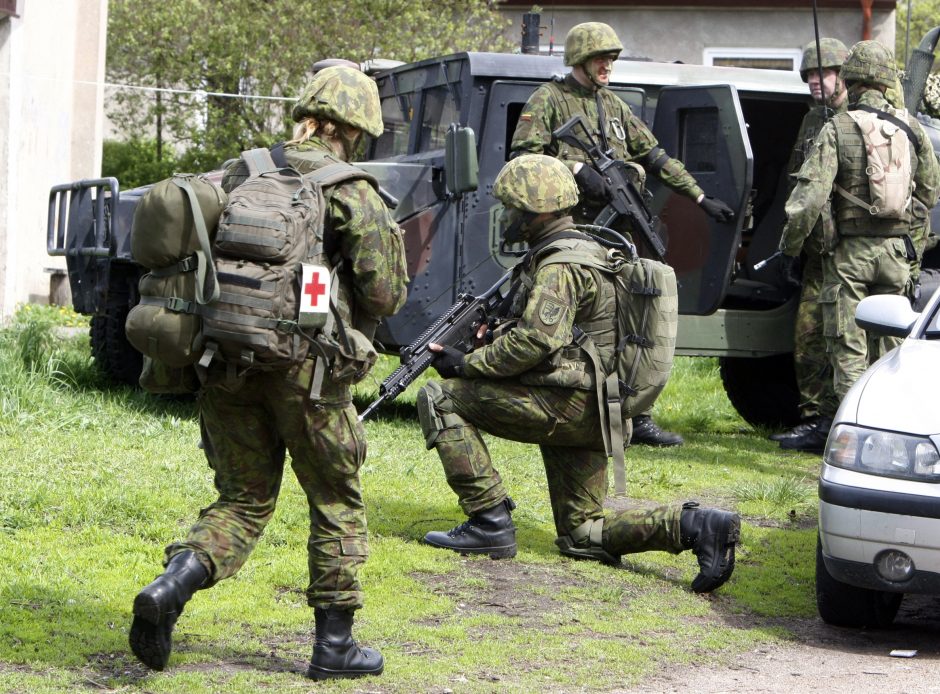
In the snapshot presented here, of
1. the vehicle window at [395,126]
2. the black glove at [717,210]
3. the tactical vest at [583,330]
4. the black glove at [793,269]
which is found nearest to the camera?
the tactical vest at [583,330]

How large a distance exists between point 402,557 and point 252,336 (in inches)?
77.8

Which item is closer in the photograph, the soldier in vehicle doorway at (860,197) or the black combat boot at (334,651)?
the black combat boot at (334,651)

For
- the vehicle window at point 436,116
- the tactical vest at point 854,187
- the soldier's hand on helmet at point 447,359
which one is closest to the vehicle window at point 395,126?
the vehicle window at point 436,116

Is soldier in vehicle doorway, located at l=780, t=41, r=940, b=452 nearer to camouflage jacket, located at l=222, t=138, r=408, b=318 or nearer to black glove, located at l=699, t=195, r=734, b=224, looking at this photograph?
black glove, located at l=699, t=195, r=734, b=224

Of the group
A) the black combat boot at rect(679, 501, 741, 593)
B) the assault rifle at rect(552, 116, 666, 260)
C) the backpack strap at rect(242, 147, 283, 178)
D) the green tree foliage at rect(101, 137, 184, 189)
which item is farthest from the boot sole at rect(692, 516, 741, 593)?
the green tree foliage at rect(101, 137, 184, 189)

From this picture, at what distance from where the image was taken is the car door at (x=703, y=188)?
8.16 meters

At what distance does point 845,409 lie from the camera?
4.66m

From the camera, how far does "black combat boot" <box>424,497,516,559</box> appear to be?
5.55 m

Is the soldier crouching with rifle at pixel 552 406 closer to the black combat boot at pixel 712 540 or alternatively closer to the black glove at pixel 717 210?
the black combat boot at pixel 712 540

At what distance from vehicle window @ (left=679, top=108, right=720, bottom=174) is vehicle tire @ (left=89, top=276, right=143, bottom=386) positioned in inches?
126

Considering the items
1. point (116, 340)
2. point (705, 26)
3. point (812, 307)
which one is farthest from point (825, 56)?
point (705, 26)

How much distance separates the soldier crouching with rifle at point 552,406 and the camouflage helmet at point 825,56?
10.7ft

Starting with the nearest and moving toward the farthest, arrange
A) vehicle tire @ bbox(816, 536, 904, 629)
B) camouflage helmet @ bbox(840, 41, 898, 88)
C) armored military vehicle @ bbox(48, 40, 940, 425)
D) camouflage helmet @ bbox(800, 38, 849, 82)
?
vehicle tire @ bbox(816, 536, 904, 629) < camouflage helmet @ bbox(840, 41, 898, 88) < armored military vehicle @ bbox(48, 40, 940, 425) < camouflage helmet @ bbox(800, 38, 849, 82)

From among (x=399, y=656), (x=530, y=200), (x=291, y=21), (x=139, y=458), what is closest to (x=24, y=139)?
(x=291, y=21)
